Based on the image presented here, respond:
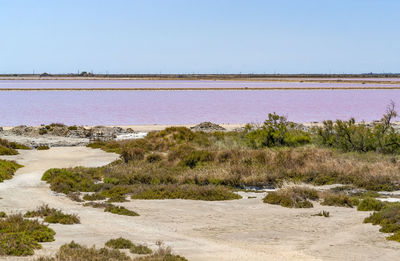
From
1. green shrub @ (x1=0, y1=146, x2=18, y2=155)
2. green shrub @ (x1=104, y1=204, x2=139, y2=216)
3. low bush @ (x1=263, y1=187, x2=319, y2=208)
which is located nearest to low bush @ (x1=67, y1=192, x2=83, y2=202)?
green shrub @ (x1=104, y1=204, x2=139, y2=216)

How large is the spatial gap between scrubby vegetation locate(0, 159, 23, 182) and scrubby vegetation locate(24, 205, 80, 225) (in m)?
6.43

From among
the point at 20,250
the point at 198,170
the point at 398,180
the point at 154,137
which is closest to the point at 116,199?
the point at 198,170

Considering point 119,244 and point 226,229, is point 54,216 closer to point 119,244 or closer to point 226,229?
point 119,244

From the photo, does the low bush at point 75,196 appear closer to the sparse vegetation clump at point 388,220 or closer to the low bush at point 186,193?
the low bush at point 186,193

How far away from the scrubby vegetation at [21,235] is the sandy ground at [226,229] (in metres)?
0.27

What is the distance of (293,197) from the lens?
17734mm

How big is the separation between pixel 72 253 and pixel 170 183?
33.6ft

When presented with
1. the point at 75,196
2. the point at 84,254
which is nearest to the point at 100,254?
the point at 84,254

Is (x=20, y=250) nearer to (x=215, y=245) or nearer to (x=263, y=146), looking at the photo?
(x=215, y=245)

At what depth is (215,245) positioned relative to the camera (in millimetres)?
12641

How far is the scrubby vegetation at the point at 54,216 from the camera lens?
1423 cm

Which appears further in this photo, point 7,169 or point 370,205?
point 7,169

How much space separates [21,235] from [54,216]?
2539 mm

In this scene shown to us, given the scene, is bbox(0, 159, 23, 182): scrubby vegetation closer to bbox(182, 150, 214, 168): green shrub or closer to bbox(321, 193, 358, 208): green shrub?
bbox(182, 150, 214, 168): green shrub
